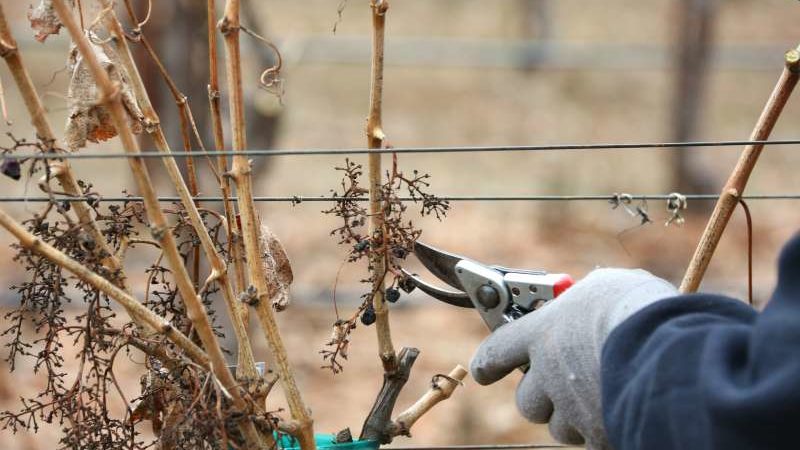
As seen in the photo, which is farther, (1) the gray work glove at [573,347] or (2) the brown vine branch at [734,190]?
(2) the brown vine branch at [734,190]

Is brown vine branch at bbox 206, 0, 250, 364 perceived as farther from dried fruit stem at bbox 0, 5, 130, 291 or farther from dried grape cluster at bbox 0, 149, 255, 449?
dried fruit stem at bbox 0, 5, 130, 291

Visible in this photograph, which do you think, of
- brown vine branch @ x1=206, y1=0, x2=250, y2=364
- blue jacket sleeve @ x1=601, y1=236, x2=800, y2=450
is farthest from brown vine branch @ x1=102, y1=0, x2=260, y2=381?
blue jacket sleeve @ x1=601, y1=236, x2=800, y2=450

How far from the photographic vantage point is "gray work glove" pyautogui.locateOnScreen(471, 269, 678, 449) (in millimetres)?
1347

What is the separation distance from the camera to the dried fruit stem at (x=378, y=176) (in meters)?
1.49

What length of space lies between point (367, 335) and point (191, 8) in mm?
2187

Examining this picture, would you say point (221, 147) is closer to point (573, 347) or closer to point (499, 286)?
point (499, 286)

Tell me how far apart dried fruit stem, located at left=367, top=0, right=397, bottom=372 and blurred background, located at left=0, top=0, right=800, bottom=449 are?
0.47m

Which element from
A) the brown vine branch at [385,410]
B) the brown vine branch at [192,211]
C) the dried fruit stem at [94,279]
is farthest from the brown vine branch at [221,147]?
the brown vine branch at [385,410]

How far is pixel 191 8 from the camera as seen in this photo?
14.1ft

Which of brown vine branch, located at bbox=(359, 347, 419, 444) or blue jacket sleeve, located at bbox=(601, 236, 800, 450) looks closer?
blue jacket sleeve, located at bbox=(601, 236, 800, 450)

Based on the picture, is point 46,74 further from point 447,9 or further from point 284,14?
point 447,9

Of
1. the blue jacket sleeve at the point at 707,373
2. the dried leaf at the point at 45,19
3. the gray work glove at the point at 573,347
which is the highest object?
the dried leaf at the point at 45,19

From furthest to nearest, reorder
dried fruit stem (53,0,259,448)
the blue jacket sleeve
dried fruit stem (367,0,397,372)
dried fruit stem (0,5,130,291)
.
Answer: dried fruit stem (367,0,397,372) → dried fruit stem (0,5,130,291) → dried fruit stem (53,0,259,448) → the blue jacket sleeve

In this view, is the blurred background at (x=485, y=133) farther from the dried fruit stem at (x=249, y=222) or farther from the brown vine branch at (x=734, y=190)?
the dried fruit stem at (x=249, y=222)
